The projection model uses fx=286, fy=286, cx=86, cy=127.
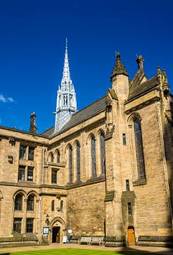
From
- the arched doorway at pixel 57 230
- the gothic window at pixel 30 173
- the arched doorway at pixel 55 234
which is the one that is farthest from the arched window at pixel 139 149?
the gothic window at pixel 30 173

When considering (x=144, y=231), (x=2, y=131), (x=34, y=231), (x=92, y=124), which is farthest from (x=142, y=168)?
(x=2, y=131)

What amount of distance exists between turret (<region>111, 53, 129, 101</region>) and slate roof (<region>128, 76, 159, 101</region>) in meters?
0.83

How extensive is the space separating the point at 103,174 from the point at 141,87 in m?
11.5

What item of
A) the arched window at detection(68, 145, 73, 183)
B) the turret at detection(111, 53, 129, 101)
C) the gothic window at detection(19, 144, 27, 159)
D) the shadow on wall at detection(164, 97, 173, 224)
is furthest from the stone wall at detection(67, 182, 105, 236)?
the turret at detection(111, 53, 129, 101)

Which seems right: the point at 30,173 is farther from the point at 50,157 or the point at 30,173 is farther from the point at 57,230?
the point at 57,230

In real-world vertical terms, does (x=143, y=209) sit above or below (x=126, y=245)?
above

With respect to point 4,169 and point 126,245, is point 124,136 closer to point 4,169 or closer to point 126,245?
point 126,245

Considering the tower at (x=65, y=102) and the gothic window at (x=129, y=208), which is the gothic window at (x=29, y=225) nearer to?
the gothic window at (x=129, y=208)

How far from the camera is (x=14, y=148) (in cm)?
3947

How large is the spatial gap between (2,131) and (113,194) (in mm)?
18304

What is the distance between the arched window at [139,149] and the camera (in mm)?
30812

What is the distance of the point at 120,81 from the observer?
117 feet

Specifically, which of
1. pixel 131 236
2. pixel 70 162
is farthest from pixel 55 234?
pixel 131 236

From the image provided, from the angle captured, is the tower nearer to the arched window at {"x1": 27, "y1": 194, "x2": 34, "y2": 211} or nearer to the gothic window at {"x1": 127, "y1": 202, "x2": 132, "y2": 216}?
the arched window at {"x1": 27, "y1": 194, "x2": 34, "y2": 211}
